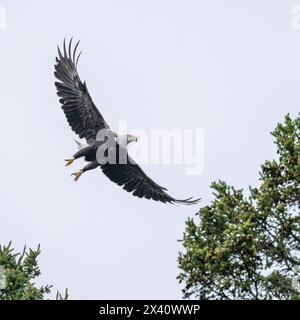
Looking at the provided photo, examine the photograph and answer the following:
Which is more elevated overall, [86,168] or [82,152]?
[82,152]

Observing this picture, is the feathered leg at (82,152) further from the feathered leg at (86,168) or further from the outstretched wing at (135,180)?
the outstretched wing at (135,180)

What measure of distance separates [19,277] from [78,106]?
636 centimetres

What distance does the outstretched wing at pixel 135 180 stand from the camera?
29359 millimetres

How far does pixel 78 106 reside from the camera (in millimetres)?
28266

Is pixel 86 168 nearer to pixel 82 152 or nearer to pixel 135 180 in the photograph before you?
pixel 82 152

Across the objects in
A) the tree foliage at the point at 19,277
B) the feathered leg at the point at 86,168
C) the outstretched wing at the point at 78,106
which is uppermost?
the outstretched wing at the point at 78,106

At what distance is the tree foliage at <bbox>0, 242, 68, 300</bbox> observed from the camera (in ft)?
75.5

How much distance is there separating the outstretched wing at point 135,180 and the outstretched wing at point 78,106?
1.56m

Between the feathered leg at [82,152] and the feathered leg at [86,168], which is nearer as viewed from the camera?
the feathered leg at [82,152]

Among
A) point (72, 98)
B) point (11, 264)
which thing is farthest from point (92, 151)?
point (11, 264)

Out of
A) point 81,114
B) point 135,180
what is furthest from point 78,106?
point 135,180

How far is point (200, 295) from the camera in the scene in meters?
22.2
